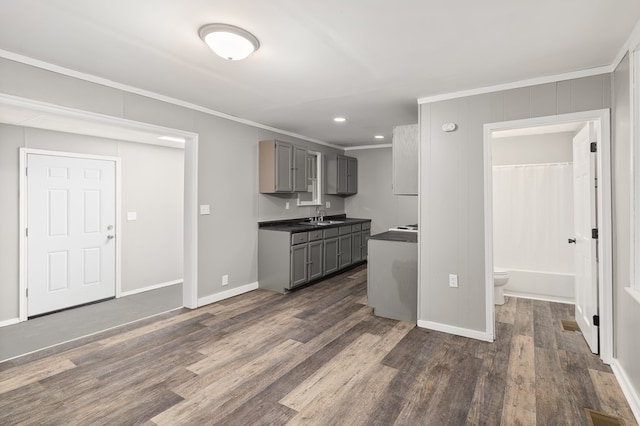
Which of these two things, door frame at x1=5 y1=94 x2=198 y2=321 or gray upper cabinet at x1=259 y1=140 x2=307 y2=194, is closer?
door frame at x1=5 y1=94 x2=198 y2=321

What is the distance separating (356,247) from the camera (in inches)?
240

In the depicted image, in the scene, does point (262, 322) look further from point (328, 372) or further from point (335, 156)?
point (335, 156)

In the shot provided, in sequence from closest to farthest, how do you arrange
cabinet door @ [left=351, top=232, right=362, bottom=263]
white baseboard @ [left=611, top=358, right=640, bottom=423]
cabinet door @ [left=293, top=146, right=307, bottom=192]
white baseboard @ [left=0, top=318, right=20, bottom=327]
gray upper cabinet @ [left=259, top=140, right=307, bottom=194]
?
white baseboard @ [left=611, top=358, right=640, bottom=423], white baseboard @ [left=0, top=318, right=20, bottom=327], gray upper cabinet @ [left=259, top=140, right=307, bottom=194], cabinet door @ [left=293, top=146, right=307, bottom=192], cabinet door @ [left=351, top=232, right=362, bottom=263]

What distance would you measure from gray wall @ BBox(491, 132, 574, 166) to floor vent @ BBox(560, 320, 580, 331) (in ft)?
6.83

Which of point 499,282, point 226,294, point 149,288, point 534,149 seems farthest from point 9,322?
point 534,149

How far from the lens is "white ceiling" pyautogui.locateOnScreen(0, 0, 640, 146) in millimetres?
1866

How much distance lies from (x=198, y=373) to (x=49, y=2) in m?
2.53

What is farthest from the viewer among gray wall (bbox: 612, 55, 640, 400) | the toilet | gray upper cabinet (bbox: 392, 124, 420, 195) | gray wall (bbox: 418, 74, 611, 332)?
the toilet

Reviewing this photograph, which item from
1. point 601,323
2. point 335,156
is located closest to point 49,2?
point 601,323

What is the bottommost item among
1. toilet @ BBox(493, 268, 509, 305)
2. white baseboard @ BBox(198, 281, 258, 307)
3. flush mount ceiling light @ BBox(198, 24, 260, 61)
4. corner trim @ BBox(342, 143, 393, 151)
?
white baseboard @ BBox(198, 281, 258, 307)

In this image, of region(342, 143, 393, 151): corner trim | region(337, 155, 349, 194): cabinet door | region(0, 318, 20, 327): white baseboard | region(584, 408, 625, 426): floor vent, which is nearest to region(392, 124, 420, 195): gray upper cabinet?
region(584, 408, 625, 426): floor vent

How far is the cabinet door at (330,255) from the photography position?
5.22 m

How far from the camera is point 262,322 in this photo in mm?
3477

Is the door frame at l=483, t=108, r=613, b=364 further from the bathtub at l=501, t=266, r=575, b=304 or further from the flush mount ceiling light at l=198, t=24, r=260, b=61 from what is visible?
the flush mount ceiling light at l=198, t=24, r=260, b=61
